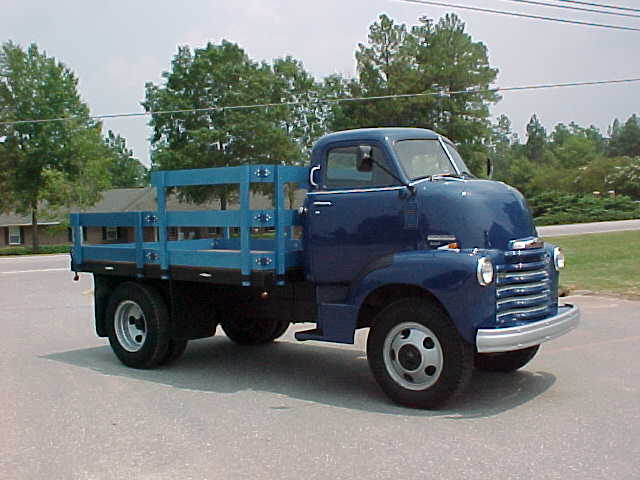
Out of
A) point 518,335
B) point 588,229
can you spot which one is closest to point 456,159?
point 518,335

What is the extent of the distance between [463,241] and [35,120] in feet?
146

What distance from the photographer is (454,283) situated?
21.4ft

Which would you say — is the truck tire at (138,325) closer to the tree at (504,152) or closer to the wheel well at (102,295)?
the wheel well at (102,295)

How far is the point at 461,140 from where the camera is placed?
5772 cm

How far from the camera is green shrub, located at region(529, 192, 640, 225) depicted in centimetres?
5434

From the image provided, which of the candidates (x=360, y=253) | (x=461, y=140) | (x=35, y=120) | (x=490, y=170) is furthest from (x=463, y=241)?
(x=461, y=140)

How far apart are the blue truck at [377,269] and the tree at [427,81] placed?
163 ft

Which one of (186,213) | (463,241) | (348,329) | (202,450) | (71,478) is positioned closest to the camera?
(71,478)

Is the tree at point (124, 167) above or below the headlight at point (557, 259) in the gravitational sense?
above

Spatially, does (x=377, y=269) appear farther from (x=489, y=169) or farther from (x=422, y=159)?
(x=489, y=169)

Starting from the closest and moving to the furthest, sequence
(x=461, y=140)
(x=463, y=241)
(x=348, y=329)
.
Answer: (x=463, y=241) < (x=348, y=329) < (x=461, y=140)

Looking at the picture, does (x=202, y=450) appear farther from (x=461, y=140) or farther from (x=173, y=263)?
(x=461, y=140)

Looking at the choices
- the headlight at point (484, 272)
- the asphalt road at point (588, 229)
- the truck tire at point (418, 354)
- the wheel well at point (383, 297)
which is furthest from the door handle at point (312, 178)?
the asphalt road at point (588, 229)

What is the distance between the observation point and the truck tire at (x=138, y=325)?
8.66m
